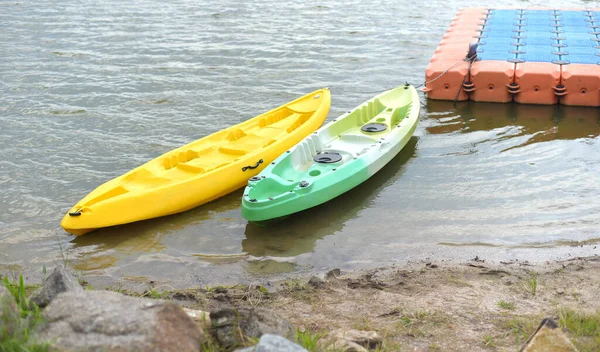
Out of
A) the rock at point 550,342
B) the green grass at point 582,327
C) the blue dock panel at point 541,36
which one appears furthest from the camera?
the blue dock panel at point 541,36

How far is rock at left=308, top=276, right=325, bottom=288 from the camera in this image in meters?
5.86

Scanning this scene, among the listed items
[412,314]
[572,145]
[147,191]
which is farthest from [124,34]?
[412,314]

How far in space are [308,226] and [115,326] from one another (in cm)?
411

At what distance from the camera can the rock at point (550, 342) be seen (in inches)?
157

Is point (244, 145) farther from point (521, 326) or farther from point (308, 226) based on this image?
point (521, 326)

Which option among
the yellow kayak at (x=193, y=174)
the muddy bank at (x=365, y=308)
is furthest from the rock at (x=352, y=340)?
the yellow kayak at (x=193, y=174)

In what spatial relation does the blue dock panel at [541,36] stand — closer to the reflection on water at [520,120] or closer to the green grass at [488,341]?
the reflection on water at [520,120]

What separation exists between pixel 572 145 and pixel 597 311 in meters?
5.15

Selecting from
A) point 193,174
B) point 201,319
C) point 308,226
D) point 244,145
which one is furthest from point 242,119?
point 201,319

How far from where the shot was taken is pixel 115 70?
41.2ft

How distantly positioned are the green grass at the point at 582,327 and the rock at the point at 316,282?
197 cm

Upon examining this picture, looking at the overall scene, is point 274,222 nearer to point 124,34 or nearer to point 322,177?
point 322,177

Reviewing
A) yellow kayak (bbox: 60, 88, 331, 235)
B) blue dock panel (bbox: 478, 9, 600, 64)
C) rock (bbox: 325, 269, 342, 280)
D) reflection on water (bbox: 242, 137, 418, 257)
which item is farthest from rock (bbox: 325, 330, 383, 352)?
blue dock panel (bbox: 478, 9, 600, 64)

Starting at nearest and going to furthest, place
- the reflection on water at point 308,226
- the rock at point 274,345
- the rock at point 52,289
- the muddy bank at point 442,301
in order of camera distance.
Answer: the rock at point 274,345
the rock at point 52,289
the muddy bank at point 442,301
the reflection on water at point 308,226
